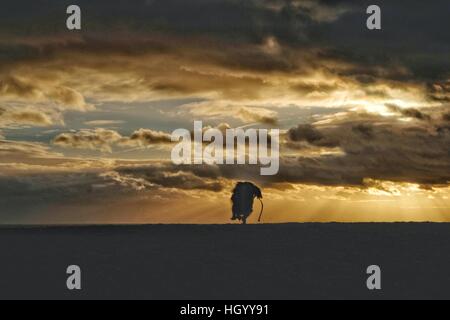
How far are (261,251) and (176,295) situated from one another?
38.0 metres

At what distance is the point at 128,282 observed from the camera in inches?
2393

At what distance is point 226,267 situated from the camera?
7331 centimetres

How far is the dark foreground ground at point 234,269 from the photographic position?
55.8 m

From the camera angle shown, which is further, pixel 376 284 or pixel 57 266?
pixel 57 266

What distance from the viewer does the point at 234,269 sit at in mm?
70812

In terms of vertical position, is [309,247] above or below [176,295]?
above

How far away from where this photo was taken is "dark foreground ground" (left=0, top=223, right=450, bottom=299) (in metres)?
55.8
